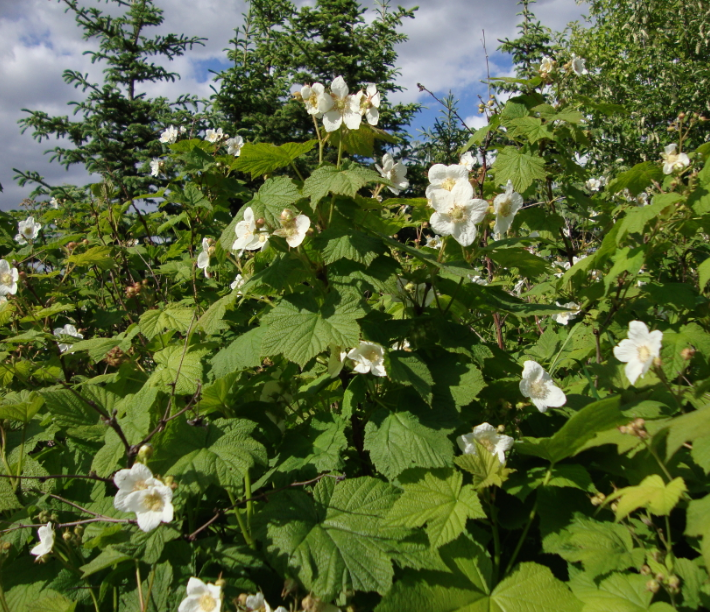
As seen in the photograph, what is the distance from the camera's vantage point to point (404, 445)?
1.21m

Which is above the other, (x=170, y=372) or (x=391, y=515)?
(x=170, y=372)

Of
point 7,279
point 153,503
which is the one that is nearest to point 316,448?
point 153,503

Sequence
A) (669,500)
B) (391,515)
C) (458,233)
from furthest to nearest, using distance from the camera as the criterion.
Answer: (458,233) < (391,515) < (669,500)

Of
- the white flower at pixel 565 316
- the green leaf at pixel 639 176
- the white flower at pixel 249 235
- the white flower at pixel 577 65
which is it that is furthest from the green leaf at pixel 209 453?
the white flower at pixel 577 65

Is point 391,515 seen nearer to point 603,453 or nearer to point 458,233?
point 603,453

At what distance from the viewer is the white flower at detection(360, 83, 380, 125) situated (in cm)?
143

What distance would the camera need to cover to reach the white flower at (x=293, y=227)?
1.28 metres

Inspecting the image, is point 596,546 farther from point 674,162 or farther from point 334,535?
point 674,162

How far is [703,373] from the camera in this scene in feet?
5.34

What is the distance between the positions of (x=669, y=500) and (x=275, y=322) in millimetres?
958

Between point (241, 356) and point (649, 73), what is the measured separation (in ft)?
56.2

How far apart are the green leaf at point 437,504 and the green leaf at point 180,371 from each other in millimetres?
687

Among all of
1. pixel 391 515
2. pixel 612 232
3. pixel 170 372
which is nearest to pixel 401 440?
pixel 391 515

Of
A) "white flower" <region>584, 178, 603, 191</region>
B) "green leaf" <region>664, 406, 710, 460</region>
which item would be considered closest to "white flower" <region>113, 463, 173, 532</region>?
"green leaf" <region>664, 406, 710, 460</region>
